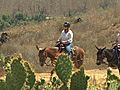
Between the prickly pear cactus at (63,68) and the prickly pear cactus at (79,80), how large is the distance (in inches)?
19.8

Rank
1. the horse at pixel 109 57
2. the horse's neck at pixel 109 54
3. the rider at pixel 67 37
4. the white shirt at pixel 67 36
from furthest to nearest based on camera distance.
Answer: the horse's neck at pixel 109 54 < the horse at pixel 109 57 < the white shirt at pixel 67 36 < the rider at pixel 67 37

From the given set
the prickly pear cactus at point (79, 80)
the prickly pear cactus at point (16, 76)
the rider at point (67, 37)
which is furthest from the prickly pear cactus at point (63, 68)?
the rider at point (67, 37)

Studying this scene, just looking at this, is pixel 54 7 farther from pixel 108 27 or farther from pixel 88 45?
pixel 88 45

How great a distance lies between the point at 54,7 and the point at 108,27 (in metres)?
50.0

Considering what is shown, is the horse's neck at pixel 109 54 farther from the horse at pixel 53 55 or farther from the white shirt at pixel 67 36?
the white shirt at pixel 67 36

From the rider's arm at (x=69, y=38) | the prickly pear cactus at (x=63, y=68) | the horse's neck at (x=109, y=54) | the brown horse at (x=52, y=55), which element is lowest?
the brown horse at (x=52, y=55)

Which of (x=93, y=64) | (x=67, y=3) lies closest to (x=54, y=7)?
(x=67, y=3)

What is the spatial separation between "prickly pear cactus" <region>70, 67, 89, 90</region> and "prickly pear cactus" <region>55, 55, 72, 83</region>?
0.50m

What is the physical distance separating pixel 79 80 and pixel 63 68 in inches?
28.4

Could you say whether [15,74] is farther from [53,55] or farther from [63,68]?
[53,55]

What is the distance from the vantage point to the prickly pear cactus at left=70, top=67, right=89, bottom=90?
6594 mm

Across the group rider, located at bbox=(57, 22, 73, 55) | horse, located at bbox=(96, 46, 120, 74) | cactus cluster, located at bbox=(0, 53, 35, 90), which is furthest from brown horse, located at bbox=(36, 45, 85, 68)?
cactus cluster, located at bbox=(0, 53, 35, 90)

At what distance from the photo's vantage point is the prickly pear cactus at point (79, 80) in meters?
6.59

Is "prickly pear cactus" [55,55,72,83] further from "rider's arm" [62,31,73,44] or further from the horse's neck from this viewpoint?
the horse's neck
